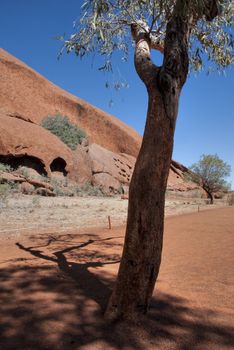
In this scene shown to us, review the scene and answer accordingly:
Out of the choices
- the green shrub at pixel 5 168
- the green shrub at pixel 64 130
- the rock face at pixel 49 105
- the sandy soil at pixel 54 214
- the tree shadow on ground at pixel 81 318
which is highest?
the rock face at pixel 49 105

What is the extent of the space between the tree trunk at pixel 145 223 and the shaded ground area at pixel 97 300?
9.7 inches

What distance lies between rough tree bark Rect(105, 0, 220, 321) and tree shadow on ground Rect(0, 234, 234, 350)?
284mm

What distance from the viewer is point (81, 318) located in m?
3.86

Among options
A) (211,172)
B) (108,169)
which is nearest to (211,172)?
(211,172)

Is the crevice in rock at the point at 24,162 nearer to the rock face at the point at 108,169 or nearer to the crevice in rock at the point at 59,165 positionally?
the crevice in rock at the point at 59,165

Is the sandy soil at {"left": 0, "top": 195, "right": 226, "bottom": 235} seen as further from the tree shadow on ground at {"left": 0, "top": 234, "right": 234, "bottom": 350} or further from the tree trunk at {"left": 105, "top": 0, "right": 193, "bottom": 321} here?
the tree trunk at {"left": 105, "top": 0, "right": 193, "bottom": 321}

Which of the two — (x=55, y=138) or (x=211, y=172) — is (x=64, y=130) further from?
(x=211, y=172)

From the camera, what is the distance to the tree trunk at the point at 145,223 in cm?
365

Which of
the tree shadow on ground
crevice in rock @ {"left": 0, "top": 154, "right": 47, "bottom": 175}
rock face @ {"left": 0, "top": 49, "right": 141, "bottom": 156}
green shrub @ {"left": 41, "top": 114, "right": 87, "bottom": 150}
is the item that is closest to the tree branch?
the tree shadow on ground

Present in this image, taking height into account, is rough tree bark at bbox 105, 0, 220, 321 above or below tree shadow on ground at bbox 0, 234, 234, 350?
above

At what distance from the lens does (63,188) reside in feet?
73.2

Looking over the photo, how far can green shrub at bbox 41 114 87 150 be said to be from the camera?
2909cm

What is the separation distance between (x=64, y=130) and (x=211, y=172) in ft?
51.5

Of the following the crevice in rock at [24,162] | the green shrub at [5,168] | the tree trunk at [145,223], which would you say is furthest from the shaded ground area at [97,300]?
the crevice in rock at [24,162]
